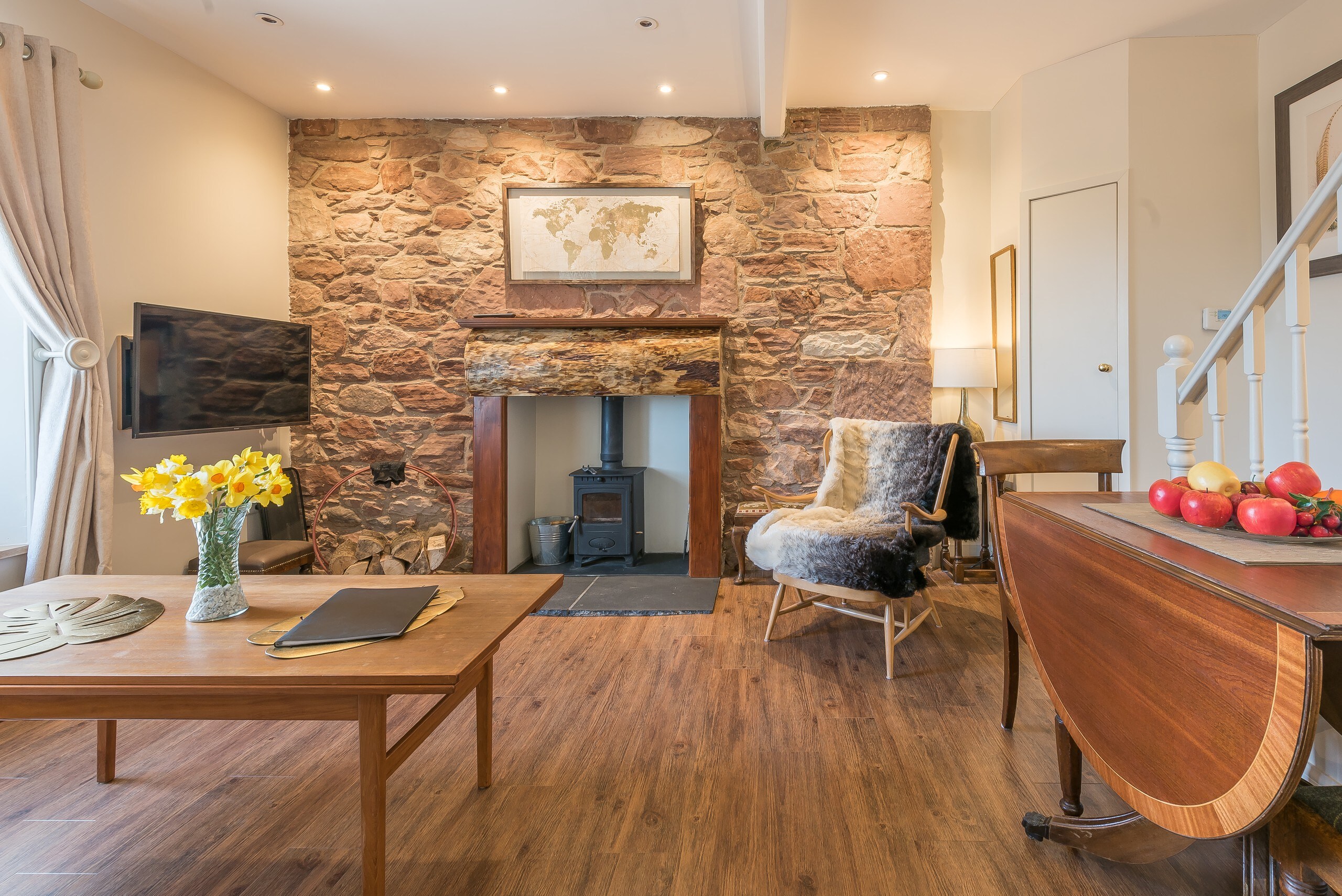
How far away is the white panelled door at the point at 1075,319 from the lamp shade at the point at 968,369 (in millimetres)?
201

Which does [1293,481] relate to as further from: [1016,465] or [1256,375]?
[1016,465]

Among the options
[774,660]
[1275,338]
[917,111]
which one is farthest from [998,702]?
[917,111]

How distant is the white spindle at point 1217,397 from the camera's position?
1623 millimetres

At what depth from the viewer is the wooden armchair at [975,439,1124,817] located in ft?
6.17

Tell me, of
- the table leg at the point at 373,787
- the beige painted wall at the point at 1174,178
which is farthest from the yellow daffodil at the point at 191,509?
the beige painted wall at the point at 1174,178

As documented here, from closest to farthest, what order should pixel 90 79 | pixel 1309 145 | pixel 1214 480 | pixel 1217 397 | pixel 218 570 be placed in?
pixel 1214 480 < pixel 218 570 < pixel 1217 397 < pixel 90 79 < pixel 1309 145

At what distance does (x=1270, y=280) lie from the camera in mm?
1543

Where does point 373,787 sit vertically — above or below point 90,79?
below

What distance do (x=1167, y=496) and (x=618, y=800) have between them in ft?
4.53

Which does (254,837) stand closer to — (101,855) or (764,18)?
(101,855)

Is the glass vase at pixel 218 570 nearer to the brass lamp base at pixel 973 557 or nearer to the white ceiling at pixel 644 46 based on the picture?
the white ceiling at pixel 644 46

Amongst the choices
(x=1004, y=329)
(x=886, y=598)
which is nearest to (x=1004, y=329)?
(x=1004, y=329)

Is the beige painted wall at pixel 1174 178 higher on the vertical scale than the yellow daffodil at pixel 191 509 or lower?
higher

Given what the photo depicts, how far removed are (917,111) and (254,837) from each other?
14.1 ft
